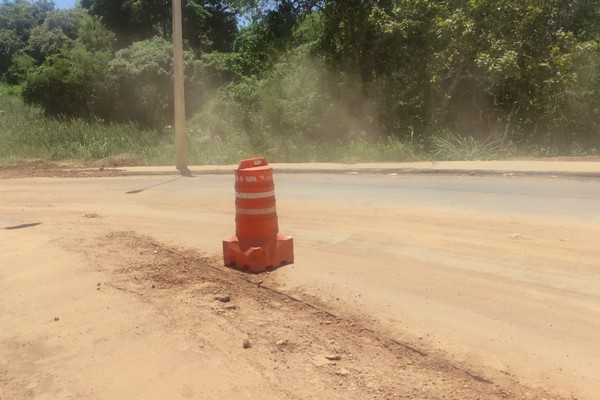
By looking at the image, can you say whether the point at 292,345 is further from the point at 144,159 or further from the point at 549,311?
the point at 144,159

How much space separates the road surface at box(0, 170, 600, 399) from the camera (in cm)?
430

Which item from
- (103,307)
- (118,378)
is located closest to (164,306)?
(103,307)

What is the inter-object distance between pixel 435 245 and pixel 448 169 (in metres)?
7.25

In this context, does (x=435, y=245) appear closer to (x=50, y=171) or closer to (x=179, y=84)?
(x=179, y=84)

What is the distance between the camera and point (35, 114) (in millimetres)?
28125

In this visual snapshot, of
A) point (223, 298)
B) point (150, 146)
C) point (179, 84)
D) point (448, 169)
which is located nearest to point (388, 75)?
→ point (179, 84)

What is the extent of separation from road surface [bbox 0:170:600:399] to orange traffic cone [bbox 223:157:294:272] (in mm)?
298

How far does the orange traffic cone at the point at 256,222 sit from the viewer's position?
6.10 metres

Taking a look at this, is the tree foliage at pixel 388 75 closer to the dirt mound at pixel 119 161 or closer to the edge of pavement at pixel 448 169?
the edge of pavement at pixel 448 169

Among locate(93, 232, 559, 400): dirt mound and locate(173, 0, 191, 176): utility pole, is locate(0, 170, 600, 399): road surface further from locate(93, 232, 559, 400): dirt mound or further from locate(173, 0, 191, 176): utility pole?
locate(173, 0, 191, 176): utility pole

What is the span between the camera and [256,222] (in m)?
6.12

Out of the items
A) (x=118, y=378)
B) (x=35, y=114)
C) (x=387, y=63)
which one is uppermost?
(x=387, y=63)

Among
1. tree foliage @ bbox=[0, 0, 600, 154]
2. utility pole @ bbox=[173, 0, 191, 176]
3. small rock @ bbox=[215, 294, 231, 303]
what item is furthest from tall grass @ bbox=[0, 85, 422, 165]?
small rock @ bbox=[215, 294, 231, 303]

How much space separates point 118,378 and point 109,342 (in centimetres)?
59
